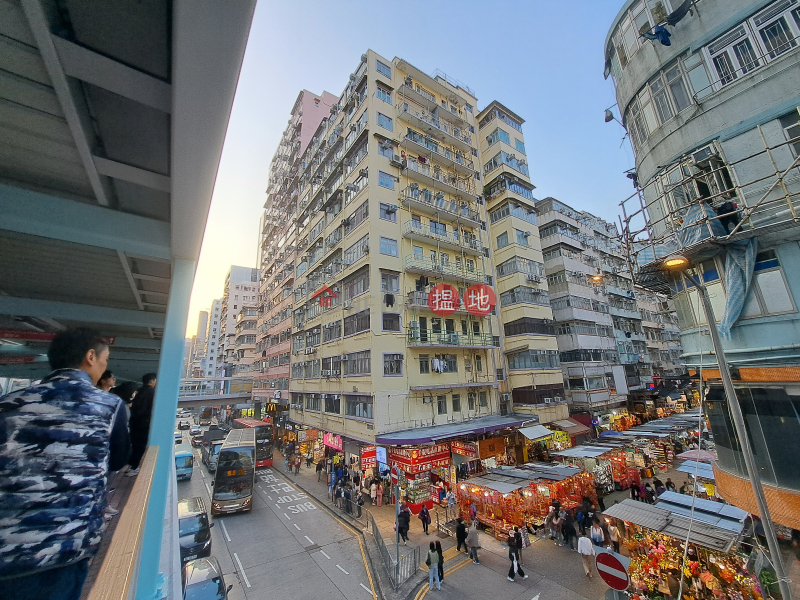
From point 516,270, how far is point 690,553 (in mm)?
18882

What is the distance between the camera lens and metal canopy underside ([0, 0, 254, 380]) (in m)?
2.14

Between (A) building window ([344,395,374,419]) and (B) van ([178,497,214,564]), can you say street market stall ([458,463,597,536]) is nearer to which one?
(A) building window ([344,395,374,419])

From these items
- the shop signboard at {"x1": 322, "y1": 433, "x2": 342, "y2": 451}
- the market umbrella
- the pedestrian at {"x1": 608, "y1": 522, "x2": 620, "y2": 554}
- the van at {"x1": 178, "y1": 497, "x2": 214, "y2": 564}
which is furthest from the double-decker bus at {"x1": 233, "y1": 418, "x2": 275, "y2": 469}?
the market umbrella

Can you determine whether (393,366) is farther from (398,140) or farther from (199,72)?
(199,72)

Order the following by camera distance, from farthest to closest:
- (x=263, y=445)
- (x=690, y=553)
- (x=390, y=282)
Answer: (x=263, y=445) < (x=390, y=282) < (x=690, y=553)

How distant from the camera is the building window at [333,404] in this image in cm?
2200

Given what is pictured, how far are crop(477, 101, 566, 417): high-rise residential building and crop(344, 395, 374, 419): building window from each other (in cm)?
1084

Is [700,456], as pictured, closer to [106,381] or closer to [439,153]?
[106,381]

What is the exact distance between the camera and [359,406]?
1953 centimetres

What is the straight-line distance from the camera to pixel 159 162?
137 inches

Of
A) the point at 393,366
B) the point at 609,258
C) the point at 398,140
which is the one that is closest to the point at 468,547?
the point at 393,366

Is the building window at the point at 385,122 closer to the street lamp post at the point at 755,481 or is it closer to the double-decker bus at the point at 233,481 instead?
the street lamp post at the point at 755,481

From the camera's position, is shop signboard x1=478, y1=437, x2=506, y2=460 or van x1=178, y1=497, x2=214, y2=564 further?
shop signboard x1=478, y1=437, x2=506, y2=460

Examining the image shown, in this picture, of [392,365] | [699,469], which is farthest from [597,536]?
[392,365]
